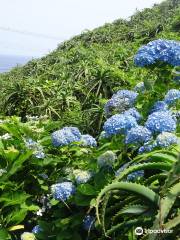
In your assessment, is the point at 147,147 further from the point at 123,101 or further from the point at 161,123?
the point at 123,101

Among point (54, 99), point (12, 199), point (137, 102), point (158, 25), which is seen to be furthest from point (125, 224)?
point (158, 25)

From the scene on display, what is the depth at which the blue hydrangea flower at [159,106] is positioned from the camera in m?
3.45

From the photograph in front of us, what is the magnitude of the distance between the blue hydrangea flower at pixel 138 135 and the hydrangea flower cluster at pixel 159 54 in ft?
2.46

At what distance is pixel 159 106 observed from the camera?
3.48 m

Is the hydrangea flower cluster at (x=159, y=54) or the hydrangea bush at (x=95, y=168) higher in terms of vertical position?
Result: the hydrangea flower cluster at (x=159, y=54)

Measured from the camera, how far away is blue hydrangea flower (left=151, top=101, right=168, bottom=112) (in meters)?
3.45

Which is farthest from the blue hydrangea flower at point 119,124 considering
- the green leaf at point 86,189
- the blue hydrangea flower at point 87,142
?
the blue hydrangea flower at point 87,142

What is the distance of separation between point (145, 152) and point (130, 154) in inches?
7.5

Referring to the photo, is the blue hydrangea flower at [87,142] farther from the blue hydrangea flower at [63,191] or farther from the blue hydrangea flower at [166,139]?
the blue hydrangea flower at [166,139]

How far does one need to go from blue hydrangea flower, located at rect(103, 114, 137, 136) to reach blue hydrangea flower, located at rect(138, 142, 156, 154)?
0.20 m

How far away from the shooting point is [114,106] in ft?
12.2

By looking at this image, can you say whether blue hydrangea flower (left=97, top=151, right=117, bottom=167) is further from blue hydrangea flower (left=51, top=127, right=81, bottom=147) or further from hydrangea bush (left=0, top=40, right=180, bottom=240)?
blue hydrangea flower (left=51, top=127, right=81, bottom=147)

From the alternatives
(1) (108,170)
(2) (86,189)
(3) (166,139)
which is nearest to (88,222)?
(2) (86,189)

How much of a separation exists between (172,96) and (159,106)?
103 millimetres
